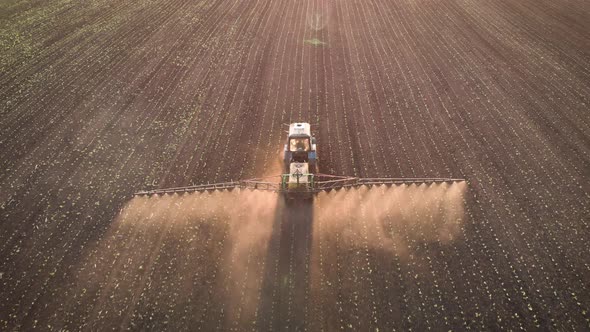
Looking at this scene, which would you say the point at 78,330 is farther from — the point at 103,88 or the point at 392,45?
the point at 392,45

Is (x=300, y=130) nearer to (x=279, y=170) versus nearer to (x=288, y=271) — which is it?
(x=279, y=170)

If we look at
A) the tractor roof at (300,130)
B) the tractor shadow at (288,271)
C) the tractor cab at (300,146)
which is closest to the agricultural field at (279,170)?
the tractor shadow at (288,271)

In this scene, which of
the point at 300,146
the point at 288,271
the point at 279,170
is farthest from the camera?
the point at 279,170

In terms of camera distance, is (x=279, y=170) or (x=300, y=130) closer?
(x=300, y=130)

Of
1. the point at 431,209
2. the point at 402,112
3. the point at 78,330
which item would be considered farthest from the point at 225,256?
the point at 402,112

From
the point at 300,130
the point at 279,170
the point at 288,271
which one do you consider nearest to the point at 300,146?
the point at 300,130

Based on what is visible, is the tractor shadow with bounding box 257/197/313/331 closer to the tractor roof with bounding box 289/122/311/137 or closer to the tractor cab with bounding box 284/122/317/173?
the tractor cab with bounding box 284/122/317/173

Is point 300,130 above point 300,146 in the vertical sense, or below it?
above
